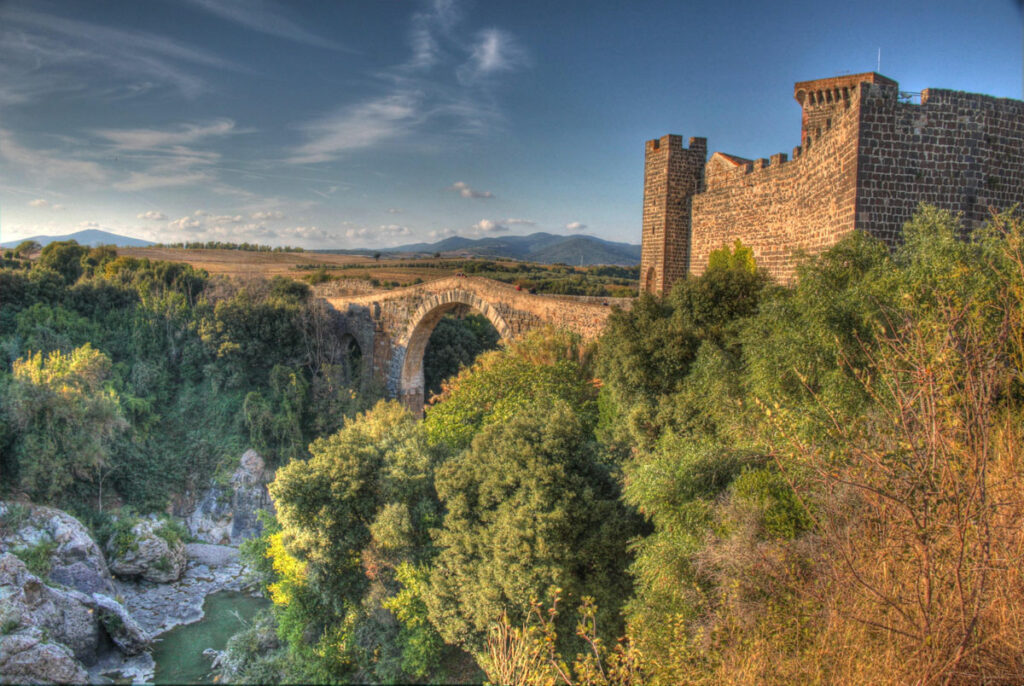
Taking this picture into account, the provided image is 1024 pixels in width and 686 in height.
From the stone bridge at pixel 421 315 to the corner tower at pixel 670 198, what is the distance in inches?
60.6

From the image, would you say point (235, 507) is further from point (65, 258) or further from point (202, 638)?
point (65, 258)

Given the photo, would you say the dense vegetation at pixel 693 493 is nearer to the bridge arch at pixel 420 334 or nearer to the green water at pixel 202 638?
the green water at pixel 202 638

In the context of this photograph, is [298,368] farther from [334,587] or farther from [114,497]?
[334,587]

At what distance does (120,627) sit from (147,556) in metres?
3.09

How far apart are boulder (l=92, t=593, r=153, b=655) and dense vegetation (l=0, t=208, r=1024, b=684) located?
6.90ft

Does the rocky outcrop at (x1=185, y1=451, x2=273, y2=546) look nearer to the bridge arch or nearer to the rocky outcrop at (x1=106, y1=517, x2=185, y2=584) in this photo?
the rocky outcrop at (x1=106, y1=517, x2=185, y2=584)

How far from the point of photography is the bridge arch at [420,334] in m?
18.7

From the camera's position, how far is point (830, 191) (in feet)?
28.5

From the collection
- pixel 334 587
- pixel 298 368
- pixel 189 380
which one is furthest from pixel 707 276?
pixel 189 380

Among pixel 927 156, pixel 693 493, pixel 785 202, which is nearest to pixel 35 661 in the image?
pixel 693 493

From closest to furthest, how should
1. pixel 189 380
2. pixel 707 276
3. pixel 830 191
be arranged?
pixel 830 191
pixel 707 276
pixel 189 380

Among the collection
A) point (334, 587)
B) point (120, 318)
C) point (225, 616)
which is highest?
point (120, 318)

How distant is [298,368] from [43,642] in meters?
12.8

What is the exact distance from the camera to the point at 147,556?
14.8 metres
